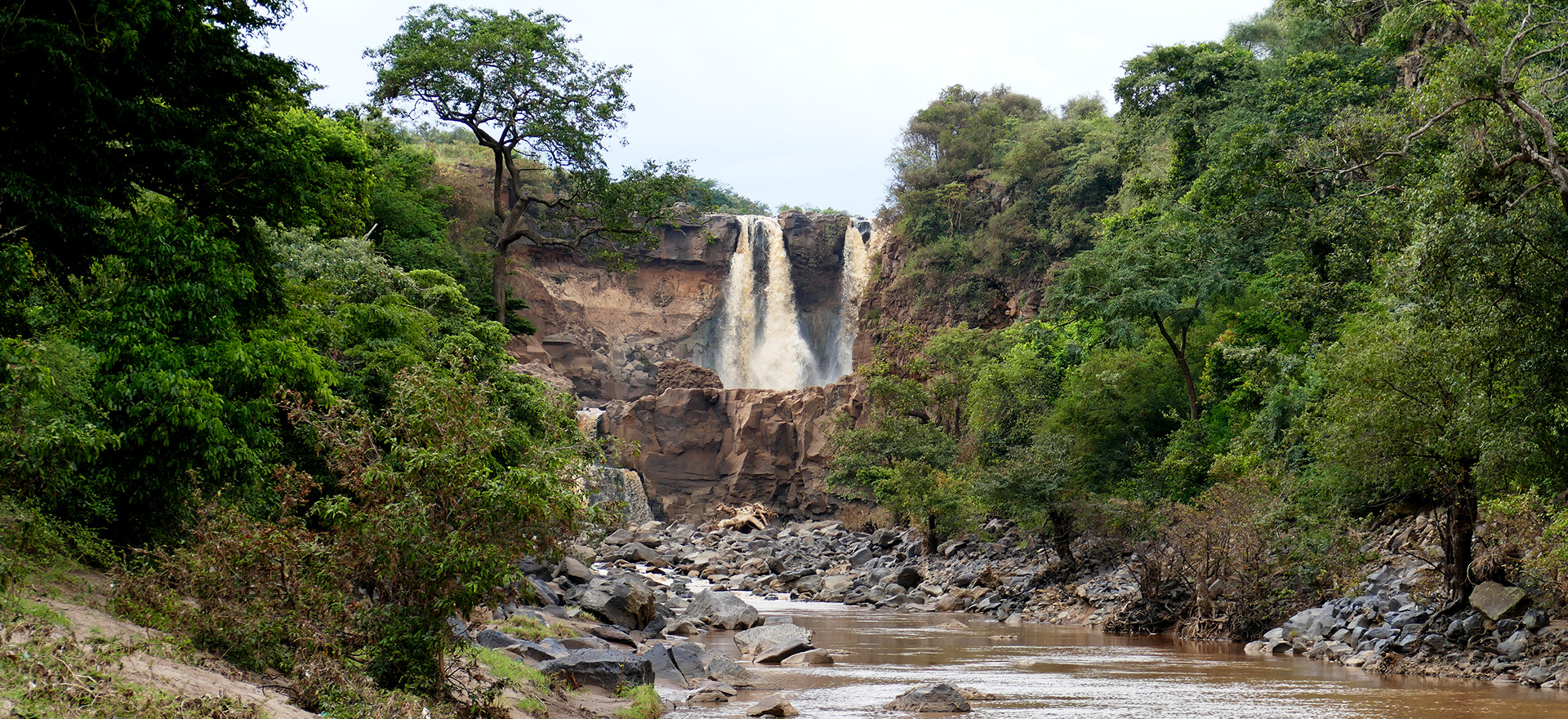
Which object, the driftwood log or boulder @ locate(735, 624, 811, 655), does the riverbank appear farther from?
the driftwood log

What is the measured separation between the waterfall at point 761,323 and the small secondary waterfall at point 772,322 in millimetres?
50

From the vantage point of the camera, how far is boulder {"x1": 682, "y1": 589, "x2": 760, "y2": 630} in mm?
21734

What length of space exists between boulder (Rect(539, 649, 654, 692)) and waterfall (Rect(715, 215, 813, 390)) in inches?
2043

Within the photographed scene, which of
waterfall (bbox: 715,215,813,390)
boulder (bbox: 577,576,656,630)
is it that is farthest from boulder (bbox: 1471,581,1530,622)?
waterfall (bbox: 715,215,813,390)

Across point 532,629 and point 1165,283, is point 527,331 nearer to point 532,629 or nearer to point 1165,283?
point 1165,283

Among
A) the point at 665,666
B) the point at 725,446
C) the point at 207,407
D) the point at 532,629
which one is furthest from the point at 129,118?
the point at 725,446

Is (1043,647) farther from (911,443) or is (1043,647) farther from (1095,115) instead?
(1095,115)

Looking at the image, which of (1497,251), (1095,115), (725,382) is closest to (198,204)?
(1497,251)

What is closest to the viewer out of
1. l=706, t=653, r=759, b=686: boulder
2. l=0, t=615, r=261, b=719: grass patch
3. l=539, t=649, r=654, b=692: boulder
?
l=0, t=615, r=261, b=719: grass patch

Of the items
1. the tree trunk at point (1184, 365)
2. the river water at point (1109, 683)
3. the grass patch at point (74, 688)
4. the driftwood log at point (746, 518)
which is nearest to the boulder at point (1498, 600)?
the river water at point (1109, 683)

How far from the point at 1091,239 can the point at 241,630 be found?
44.9 metres

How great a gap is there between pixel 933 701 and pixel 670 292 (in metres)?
54.6

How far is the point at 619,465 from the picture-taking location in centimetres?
5631

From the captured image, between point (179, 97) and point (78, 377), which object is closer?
point (78, 377)
